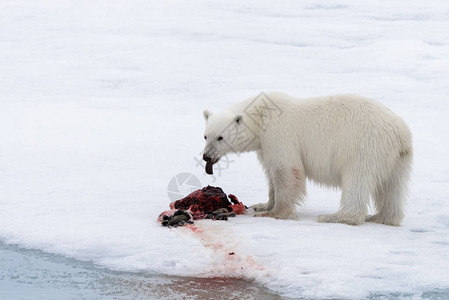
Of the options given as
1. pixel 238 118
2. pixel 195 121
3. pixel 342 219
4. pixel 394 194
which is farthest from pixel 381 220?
pixel 195 121

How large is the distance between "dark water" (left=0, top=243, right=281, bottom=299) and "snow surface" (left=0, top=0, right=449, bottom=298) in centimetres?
13

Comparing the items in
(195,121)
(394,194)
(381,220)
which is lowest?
(381,220)

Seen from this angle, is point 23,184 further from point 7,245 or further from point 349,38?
point 349,38

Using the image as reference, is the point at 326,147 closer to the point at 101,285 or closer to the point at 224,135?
the point at 224,135

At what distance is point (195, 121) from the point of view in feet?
Answer: 31.9

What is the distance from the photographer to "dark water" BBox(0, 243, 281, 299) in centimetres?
411

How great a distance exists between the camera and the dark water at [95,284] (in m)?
4.11

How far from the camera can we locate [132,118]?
9781mm

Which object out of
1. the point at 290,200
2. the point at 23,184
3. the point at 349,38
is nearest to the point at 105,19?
the point at 349,38

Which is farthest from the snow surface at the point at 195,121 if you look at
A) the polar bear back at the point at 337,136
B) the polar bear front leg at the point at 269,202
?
the polar bear back at the point at 337,136

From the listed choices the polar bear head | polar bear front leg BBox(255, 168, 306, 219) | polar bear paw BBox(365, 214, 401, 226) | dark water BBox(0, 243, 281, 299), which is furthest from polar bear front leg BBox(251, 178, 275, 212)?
dark water BBox(0, 243, 281, 299)

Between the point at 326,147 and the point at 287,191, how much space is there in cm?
49

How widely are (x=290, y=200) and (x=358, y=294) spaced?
1883mm

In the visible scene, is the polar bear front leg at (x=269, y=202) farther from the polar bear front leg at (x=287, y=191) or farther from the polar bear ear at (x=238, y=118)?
the polar bear ear at (x=238, y=118)
